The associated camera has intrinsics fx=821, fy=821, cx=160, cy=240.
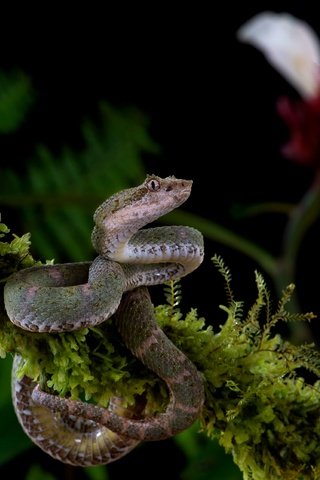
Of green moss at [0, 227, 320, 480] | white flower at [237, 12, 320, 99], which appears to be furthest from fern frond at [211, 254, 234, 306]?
white flower at [237, 12, 320, 99]

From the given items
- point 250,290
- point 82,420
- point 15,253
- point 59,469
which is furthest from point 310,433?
point 250,290

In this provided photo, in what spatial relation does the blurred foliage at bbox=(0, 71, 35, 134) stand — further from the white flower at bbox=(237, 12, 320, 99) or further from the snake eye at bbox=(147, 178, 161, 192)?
the snake eye at bbox=(147, 178, 161, 192)

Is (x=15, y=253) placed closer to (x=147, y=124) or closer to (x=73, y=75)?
(x=147, y=124)

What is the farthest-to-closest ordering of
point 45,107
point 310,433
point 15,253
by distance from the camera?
point 45,107 → point 310,433 → point 15,253

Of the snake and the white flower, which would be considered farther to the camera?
the white flower

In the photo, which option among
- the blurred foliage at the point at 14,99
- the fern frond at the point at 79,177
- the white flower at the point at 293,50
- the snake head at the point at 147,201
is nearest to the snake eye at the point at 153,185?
the snake head at the point at 147,201

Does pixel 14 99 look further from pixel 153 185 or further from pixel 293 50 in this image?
pixel 153 185

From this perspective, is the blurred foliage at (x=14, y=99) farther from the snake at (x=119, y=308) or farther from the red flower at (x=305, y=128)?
the snake at (x=119, y=308)
